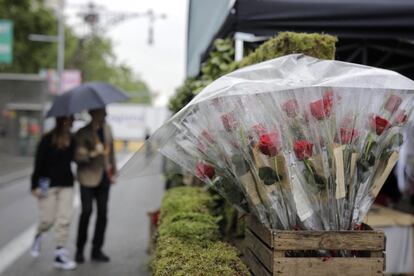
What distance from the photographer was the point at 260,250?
2775mm

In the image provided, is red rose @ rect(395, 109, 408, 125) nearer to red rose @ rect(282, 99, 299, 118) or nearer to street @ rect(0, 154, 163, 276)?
red rose @ rect(282, 99, 299, 118)

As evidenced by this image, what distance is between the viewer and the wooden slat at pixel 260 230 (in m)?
2.61

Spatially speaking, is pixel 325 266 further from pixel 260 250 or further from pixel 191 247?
pixel 191 247

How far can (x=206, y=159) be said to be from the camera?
2850 mm

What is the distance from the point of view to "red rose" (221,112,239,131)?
2633 millimetres

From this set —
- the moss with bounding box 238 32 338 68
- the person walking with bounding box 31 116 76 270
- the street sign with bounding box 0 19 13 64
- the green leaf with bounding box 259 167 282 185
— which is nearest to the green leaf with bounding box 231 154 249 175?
the green leaf with bounding box 259 167 282 185

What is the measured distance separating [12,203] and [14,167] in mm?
7999

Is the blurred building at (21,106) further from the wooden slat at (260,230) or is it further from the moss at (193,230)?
the wooden slat at (260,230)

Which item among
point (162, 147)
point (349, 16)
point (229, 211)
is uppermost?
point (349, 16)

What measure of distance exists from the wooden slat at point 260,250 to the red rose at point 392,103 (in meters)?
0.93

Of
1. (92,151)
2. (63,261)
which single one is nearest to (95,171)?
(92,151)

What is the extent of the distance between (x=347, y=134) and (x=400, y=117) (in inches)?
11.7

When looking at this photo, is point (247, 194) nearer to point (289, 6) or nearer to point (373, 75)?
point (373, 75)

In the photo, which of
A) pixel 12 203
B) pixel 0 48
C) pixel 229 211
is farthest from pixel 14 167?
pixel 229 211
